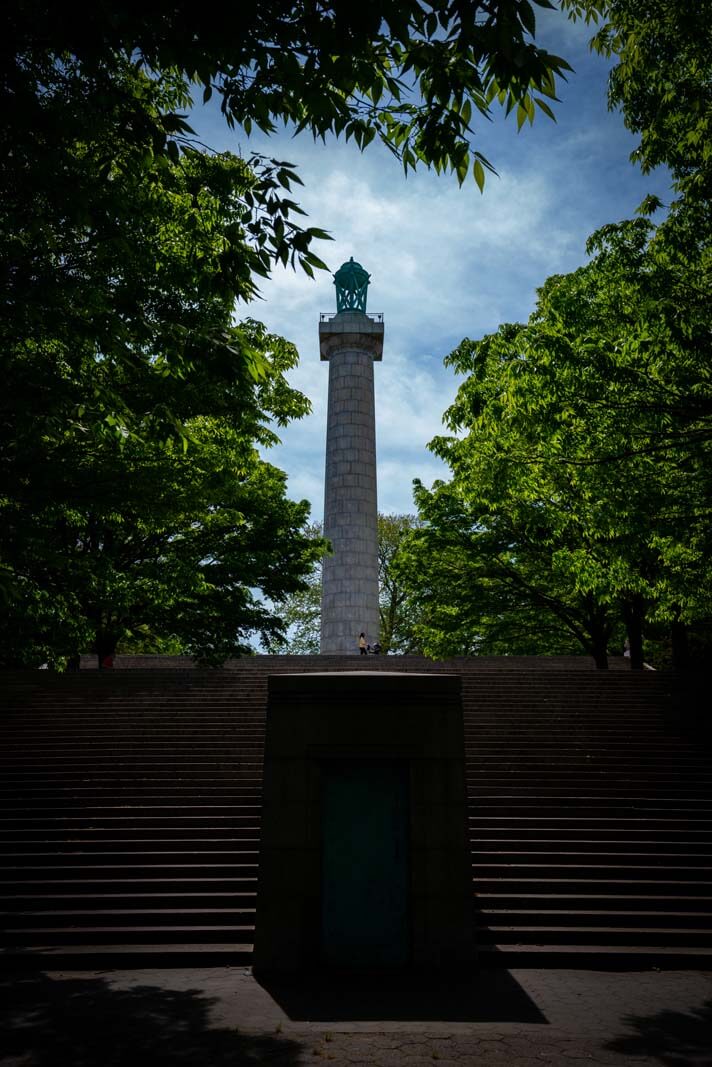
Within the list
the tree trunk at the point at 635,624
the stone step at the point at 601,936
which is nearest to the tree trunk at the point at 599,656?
the tree trunk at the point at 635,624

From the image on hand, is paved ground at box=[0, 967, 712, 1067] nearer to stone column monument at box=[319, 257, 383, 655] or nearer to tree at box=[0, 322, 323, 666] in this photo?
tree at box=[0, 322, 323, 666]

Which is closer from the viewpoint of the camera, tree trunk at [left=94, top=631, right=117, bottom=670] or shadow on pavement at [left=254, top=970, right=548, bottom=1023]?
shadow on pavement at [left=254, top=970, right=548, bottom=1023]

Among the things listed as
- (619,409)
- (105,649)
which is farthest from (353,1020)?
(105,649)

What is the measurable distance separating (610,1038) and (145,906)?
5.21 meters

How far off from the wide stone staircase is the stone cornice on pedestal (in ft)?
70.5

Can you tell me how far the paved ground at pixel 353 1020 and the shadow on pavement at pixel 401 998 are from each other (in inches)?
0.6

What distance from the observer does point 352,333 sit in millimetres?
33031

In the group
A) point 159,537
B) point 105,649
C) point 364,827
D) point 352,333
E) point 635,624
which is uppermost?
point 352,333

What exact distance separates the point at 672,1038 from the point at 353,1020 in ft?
Answer: 7.09

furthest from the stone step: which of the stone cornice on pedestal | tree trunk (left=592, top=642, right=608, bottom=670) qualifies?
the stone cornice on pedestal

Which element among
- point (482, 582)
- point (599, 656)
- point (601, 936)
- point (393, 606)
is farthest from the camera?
point (393, 606)

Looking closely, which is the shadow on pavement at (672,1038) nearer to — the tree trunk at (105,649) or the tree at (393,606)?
the tree trunk at (105,649)

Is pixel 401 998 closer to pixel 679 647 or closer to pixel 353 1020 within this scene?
pixel 353 1020

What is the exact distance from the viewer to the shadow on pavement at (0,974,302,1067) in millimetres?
4262
